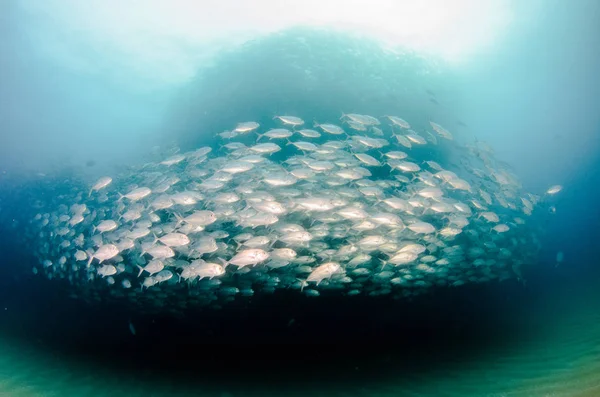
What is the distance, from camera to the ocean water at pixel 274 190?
990 centimetres

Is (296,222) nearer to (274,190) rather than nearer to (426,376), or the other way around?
(274,190)

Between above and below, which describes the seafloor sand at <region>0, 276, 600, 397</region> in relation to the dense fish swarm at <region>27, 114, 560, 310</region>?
below

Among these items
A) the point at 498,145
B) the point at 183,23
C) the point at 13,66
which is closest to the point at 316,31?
the point at 183,23

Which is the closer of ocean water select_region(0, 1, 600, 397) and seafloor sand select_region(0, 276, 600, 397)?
seafloor sand select_region(0, 276, 600, 397)

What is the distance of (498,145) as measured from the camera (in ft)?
135

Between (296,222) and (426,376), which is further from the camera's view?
(296,222)

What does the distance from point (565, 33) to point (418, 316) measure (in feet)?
95.2

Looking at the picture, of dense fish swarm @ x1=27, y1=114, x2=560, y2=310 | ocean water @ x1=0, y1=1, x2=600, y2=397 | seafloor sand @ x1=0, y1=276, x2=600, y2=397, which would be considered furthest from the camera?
ocean water @ x1=0, y1=1, x2=600, y2=397

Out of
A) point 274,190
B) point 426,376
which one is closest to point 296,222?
point 274,190

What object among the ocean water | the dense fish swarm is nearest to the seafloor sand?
the ocean water

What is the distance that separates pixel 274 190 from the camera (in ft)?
31.2

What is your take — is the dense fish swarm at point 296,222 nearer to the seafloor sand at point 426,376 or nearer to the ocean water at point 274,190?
the ocean water at point 274,190

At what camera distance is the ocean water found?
32.5 ft

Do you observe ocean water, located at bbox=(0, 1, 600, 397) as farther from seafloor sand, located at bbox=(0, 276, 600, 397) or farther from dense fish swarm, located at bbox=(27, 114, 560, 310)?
dense fish swarm, located at bbox=(27, 114, 560, 310)
